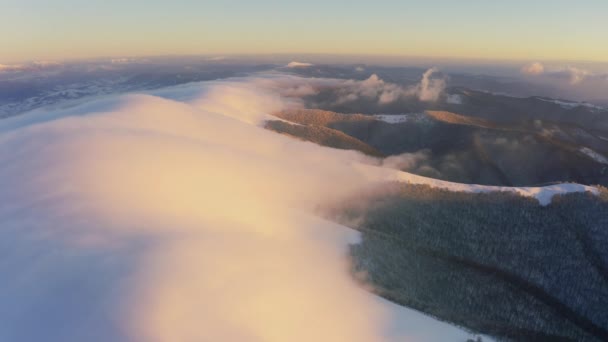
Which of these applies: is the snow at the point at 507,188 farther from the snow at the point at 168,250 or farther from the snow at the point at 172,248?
the snow at the point at 168,250

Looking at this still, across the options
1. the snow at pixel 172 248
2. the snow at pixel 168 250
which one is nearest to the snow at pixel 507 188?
the snow at pixel 172 248

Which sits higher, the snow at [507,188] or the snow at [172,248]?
the snow at [172,248]

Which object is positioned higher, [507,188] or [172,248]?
[172,248]

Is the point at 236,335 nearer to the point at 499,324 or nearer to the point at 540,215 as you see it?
the point at 499,324

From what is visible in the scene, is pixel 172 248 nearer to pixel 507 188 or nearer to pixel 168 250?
pixel 168 250

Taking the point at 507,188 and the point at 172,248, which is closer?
the point at 172,248

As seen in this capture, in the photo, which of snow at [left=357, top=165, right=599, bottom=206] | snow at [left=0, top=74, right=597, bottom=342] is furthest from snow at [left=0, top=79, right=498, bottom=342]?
snow at [left=357, top=165, right=599, bottom=206]

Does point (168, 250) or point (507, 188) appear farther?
point (507, 188)

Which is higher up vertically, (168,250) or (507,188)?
(168,250)

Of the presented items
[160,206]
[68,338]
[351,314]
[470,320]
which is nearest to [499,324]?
[470,320]

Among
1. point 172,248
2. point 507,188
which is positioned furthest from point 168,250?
point 507,188

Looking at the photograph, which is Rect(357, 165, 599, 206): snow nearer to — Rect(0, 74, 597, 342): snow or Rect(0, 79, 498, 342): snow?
Rect(0, 74, 597, 342): snow
